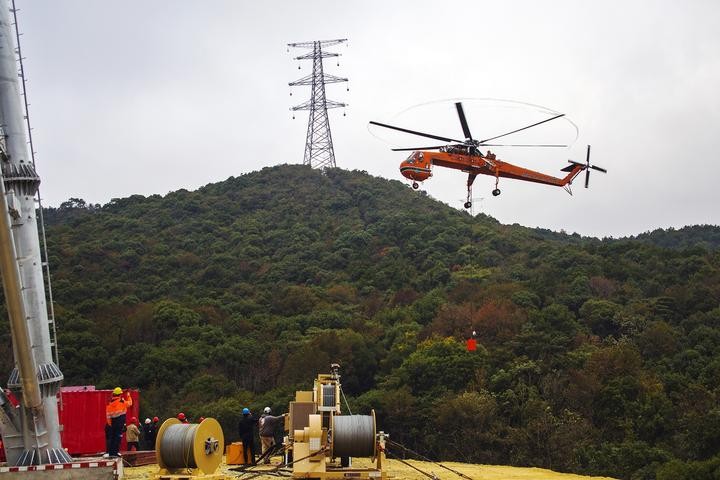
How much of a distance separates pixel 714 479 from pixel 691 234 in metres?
74.5

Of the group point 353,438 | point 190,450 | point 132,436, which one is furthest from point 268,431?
point 190,450

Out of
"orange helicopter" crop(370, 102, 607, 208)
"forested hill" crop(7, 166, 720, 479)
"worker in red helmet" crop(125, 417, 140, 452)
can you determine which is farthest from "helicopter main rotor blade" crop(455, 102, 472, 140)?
"worker in red helmet" crop(125, 417, 140, 452)

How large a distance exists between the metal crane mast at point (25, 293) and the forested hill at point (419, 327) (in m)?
17.5

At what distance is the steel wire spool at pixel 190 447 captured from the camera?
16.0 meters

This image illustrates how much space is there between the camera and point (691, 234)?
312ft

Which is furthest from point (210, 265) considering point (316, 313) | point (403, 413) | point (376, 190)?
point (403, 413)

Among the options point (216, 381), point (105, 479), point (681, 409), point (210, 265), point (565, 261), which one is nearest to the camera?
point (105, 479)

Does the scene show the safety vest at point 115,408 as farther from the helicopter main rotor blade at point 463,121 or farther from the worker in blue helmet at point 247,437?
the helicopter main rotor blade at point 463,121

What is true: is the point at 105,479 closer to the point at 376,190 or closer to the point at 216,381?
the point at 216,381

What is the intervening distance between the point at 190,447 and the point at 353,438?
2991 millimetres

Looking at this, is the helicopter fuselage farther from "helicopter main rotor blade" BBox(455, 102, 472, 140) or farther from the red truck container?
the red truck container

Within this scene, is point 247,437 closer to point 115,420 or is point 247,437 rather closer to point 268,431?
point 268,431

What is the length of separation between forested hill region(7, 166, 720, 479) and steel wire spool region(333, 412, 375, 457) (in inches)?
496

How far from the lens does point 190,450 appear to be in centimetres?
1608
